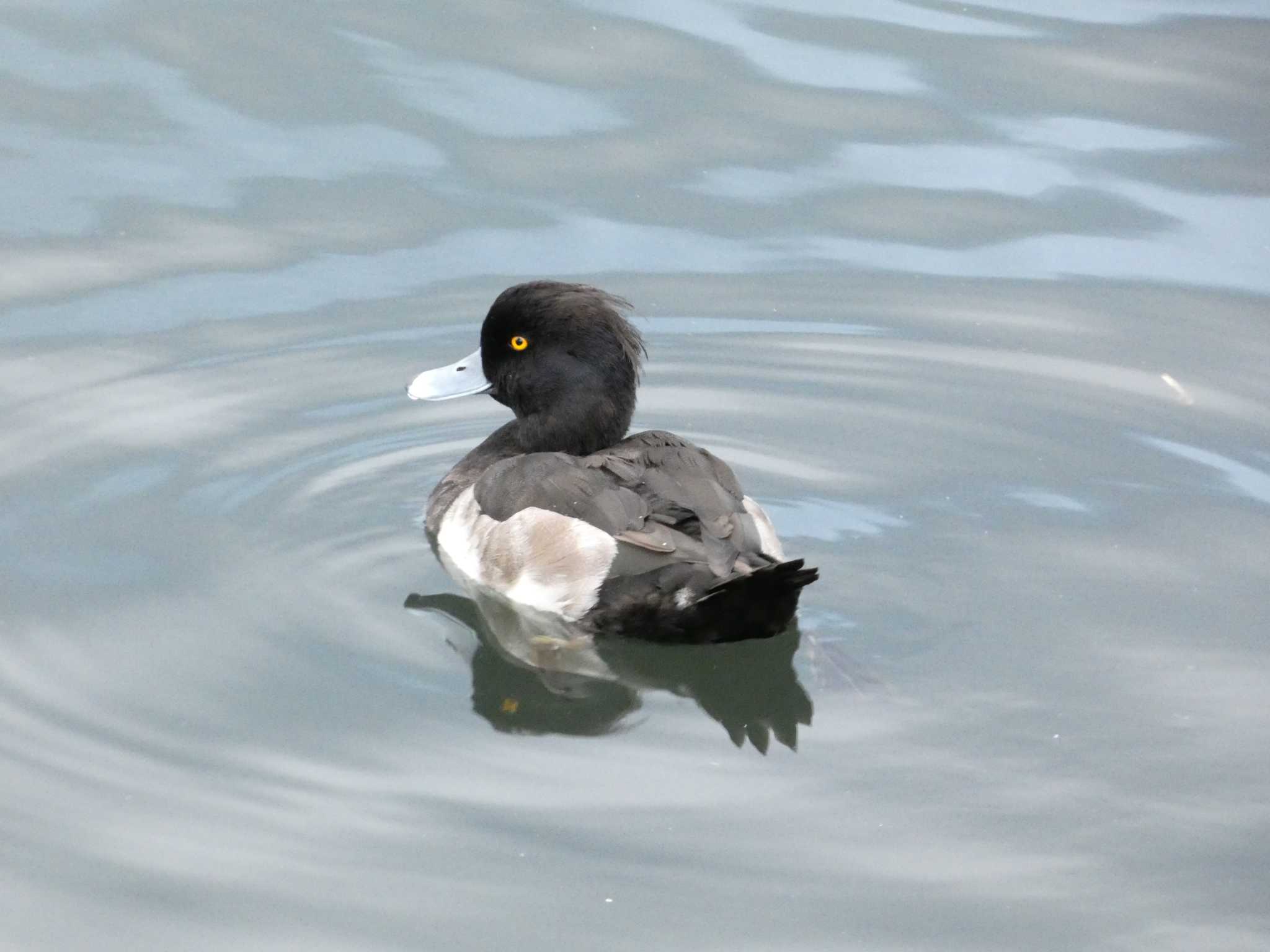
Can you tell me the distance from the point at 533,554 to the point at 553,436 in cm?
81

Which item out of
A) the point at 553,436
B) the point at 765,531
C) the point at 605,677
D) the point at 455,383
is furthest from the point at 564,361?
the point at 605,677

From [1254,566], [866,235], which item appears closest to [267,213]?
[866,235]

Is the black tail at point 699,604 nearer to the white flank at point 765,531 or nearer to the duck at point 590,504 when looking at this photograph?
the duck at point 590,504

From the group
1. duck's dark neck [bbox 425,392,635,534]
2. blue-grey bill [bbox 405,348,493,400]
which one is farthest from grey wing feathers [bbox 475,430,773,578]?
blue-grey bill [bbox 405,348,493,400]

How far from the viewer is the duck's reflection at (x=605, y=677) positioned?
562 centimetres

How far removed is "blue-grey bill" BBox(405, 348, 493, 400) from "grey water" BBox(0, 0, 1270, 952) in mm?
355

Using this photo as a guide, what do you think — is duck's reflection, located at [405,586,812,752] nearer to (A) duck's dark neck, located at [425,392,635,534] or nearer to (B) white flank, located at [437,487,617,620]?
(B) white flank, located at [437,487,617,620]

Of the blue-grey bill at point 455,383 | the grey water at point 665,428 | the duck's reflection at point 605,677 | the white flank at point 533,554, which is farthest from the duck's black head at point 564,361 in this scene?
the duck's reflection at point 605,677

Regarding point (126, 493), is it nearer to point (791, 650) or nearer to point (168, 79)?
point (791, 650)

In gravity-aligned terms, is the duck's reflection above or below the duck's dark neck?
below

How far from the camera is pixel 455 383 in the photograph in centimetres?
729

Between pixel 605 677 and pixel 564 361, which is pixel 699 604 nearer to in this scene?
pixel 605 677

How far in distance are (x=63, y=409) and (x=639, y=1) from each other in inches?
194

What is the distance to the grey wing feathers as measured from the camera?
5875mm
